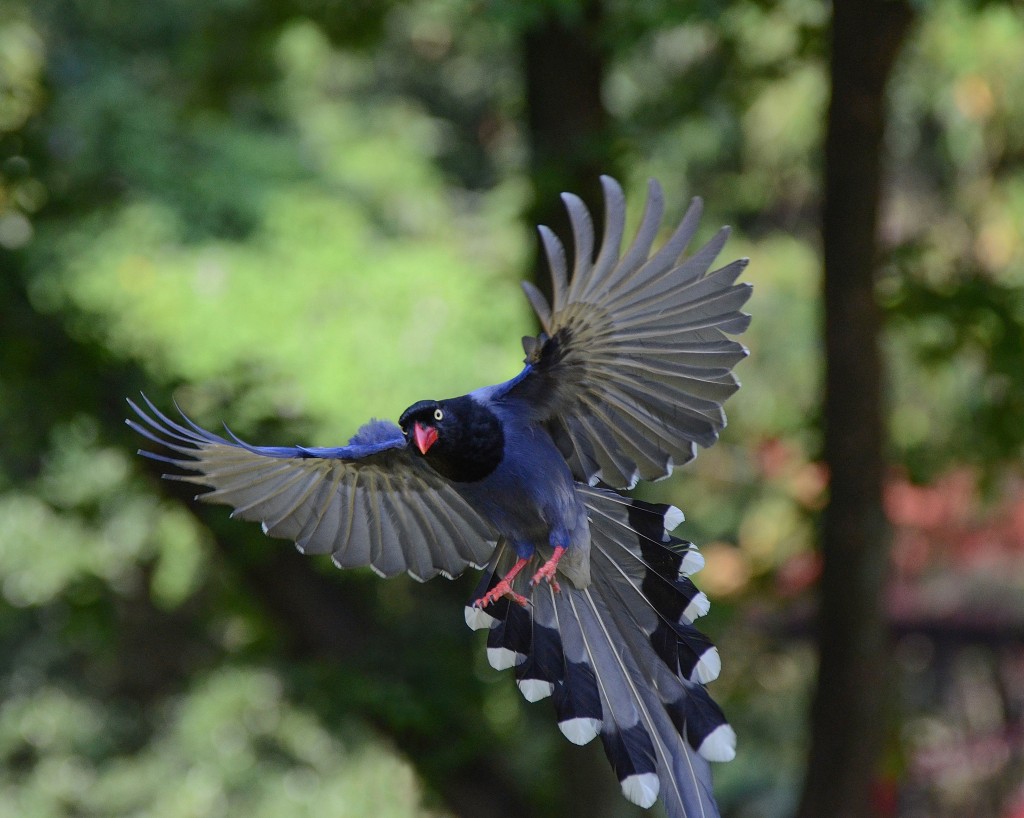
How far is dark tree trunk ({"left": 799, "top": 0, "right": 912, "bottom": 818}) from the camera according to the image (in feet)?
12.1

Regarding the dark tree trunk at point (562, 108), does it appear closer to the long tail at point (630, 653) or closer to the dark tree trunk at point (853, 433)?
the dark tree trunk at point (853, 433)

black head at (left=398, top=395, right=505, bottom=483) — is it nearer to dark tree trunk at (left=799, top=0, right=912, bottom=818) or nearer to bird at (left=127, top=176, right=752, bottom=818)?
bird at (left=127, top=176, right=752, bottom=818)

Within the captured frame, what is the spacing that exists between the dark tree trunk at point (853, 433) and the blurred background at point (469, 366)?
10 mm

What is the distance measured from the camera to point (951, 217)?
8031mm

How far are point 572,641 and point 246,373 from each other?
2.33 m

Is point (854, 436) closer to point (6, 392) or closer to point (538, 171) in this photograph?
point (538, 171)

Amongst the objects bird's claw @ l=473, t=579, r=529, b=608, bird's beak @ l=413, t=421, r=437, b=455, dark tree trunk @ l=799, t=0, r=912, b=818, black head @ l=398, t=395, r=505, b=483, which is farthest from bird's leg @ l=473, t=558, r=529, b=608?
dark tree trunk @ l=799, t=0, r=912, b=818

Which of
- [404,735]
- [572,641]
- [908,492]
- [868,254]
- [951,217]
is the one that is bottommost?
[572,641]

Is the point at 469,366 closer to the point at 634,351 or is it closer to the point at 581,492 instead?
the point at 581,492

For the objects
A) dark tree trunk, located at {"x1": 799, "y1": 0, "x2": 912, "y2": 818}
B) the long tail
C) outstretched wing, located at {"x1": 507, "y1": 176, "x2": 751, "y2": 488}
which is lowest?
the long tail

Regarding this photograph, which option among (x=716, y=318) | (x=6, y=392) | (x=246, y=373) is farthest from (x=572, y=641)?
(x=6, y=392)

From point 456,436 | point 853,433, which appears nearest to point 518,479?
point 456,436

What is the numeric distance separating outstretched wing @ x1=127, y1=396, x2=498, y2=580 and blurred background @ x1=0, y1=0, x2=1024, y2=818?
1493 mm

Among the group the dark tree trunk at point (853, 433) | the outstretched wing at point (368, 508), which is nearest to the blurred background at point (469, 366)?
the dark tree trunk at point (853, 433)
